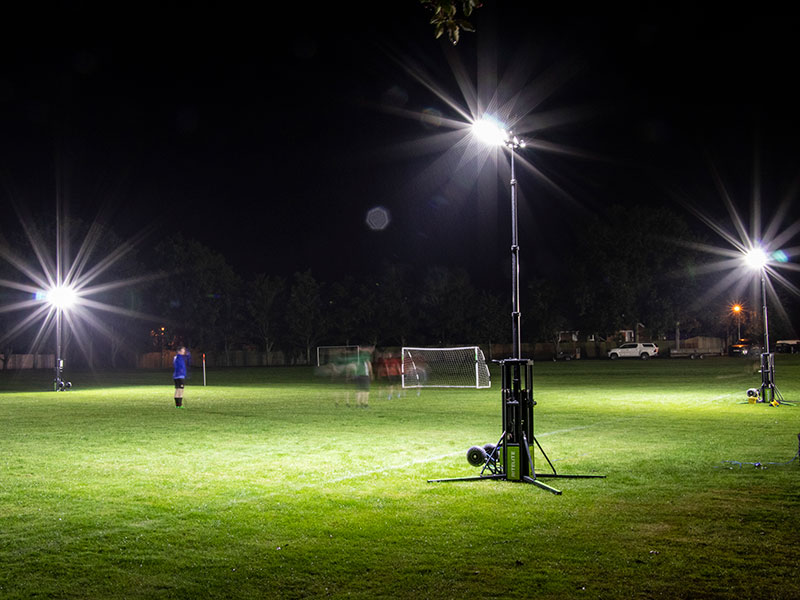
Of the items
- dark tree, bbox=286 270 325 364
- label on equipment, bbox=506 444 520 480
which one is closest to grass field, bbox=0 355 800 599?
label on equipment, bbox=506 444 520 480

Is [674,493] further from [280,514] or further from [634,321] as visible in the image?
[634,321]

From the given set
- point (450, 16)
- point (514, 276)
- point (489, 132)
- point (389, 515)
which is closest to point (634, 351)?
point (514, 276)

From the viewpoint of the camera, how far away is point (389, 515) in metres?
8.02

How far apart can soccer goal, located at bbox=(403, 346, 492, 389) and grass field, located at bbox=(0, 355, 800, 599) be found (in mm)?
16295

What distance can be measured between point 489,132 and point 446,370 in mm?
37649

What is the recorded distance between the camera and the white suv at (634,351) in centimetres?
7406

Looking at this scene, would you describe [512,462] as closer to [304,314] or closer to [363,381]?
[363,381]

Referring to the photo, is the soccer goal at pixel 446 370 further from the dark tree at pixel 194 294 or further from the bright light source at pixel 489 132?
the dark tree at pixel 194 294

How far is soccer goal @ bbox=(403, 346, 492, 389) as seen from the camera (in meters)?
35.3

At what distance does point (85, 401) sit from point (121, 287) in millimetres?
50012

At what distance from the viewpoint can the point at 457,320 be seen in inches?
3378

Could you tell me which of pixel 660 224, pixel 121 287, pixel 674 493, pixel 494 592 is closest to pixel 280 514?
pixel 494 592

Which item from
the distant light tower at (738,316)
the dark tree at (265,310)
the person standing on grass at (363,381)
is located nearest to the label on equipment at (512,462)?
the person standing on grass at (363,381)

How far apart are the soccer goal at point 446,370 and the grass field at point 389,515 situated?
1630 cm
